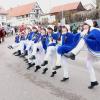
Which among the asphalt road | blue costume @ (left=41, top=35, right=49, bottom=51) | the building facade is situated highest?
blue costume @ (left=41, top=35, right=49, bottom=51)

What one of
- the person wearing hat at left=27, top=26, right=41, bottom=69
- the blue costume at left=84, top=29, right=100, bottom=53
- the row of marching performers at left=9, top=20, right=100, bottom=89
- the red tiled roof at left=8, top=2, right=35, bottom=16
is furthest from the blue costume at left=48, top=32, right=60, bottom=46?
the red tiled roof at left=8, top=2, right=35, bottom=16

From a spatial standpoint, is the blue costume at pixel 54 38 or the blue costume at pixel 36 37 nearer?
the blue costume at pixel 54 38

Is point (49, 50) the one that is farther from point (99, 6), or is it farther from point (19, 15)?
point (19, 15)

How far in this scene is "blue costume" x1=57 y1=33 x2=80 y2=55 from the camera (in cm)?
1007

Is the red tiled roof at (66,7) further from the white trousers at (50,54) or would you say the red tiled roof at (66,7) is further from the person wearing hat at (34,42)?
the white trousers at (50,54)

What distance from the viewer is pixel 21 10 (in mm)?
128500

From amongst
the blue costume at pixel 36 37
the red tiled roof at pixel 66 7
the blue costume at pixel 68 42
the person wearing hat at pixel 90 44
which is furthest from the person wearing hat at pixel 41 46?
the red tiled roof at pixel 66 7

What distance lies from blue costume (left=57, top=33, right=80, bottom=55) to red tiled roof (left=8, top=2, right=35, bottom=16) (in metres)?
112

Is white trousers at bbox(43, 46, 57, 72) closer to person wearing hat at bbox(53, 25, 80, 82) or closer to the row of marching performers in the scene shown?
the row of marching performers

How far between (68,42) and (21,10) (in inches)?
4698

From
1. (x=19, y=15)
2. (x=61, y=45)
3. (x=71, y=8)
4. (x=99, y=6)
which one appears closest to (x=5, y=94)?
(x=61, y=45)

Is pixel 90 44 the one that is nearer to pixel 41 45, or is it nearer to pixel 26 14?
pixel 41 45

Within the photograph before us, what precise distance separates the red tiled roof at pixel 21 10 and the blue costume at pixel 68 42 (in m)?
112

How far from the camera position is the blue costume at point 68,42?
1007 centimetres
